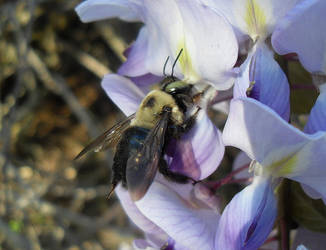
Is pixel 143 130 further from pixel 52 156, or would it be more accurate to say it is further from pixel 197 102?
pixel 52 156

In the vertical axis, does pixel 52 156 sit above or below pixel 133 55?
below

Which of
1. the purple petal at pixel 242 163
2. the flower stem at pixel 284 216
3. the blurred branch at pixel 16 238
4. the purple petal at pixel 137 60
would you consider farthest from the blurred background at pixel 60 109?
the flower stem at pixel 284 216

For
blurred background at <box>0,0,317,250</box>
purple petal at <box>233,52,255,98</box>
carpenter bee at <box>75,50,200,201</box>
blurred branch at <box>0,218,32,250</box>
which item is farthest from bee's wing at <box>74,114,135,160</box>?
blurred background at <box>0,0,317,250</box>

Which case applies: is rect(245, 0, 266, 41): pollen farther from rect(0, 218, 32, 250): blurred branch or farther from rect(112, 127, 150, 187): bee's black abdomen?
rect(0, 218, 32, 250): blurred branch

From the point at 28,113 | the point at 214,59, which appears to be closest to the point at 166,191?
the point at 214,59

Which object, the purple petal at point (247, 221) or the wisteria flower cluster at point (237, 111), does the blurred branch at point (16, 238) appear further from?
the purple petal at point (247, 221)

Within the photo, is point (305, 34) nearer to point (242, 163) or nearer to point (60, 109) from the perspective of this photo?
point (242, 163)

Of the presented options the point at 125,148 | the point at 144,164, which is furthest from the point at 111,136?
the point at 144,164
